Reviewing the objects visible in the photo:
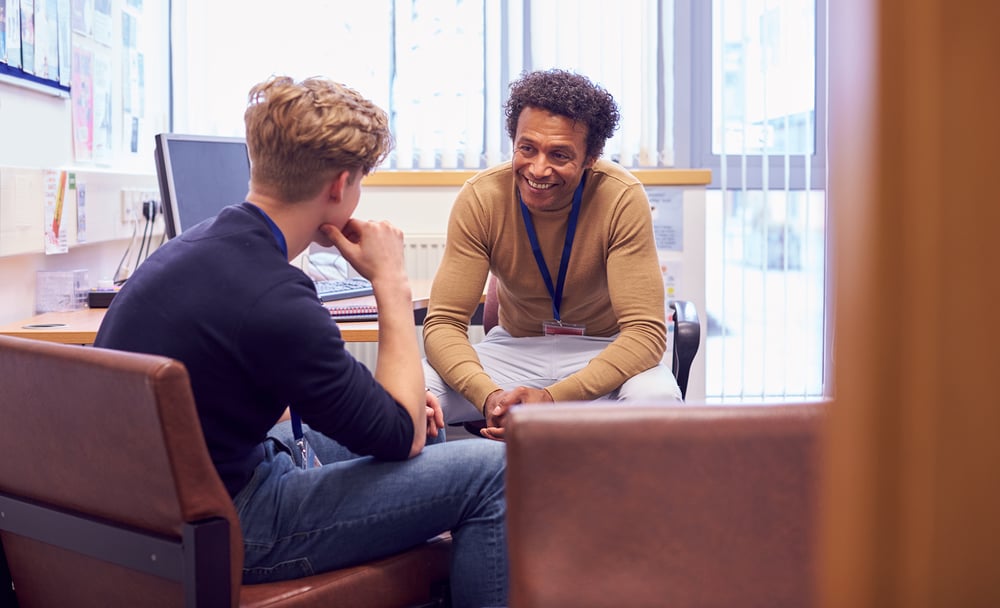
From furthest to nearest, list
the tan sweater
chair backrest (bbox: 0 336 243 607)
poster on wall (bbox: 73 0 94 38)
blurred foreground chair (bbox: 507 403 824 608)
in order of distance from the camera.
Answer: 1. poster on wall (bbox: 73 0 94 38)
2. the tan sweater
3. chair backrest (bbox: 0 336 243 607)
4. blurred foreground chair (bbox: 507 403 824 608)

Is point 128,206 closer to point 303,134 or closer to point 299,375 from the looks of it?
point 303,134

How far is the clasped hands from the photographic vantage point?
6.37 feet

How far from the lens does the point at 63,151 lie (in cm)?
254

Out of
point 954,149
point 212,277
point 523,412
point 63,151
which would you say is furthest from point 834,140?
point 63,151

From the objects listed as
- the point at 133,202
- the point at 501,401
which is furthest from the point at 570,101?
the point at 133,202

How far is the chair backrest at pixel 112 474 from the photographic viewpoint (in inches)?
40.5

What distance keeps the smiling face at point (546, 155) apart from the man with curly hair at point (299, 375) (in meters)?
0.69

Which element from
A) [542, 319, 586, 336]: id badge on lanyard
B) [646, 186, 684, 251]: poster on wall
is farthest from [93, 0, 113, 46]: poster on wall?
[646, 186, 684, 251]: poster on wall

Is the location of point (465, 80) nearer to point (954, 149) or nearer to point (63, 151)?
point (63, 151)

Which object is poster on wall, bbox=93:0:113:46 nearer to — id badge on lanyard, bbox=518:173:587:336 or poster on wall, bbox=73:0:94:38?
poster on wall, bbox=73:0:94:38

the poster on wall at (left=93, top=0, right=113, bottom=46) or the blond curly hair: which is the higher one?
the poster on wall at (left=93, top=0, right=113, bottom=46)

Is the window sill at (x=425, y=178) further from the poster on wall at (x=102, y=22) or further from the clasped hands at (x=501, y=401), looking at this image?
the clasped hands at (x=501, y=401)

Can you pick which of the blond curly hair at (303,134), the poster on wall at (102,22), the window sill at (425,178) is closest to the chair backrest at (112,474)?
the blond curly hair at (303,134)

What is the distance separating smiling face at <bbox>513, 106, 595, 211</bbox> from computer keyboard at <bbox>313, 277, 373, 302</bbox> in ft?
1.93
